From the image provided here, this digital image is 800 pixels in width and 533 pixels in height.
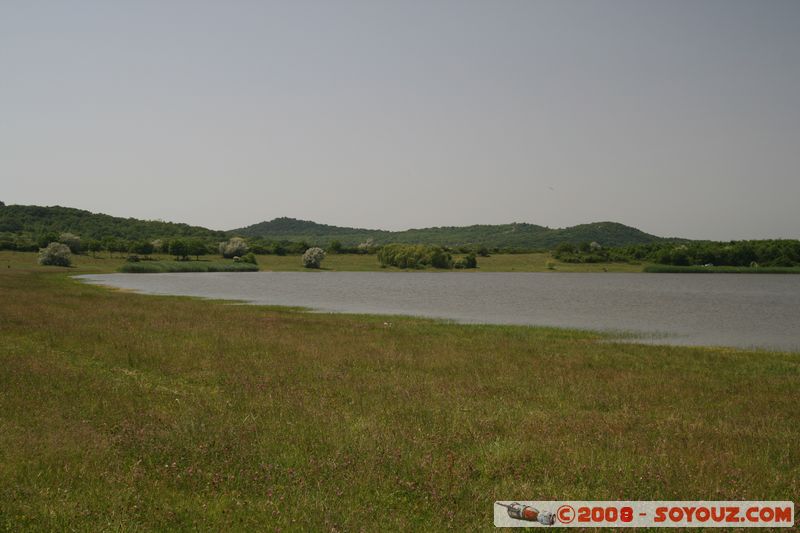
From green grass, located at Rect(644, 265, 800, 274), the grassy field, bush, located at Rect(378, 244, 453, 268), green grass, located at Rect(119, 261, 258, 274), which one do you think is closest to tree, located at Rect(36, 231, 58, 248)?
green grass, located at Rect(119, 261, 258, 274)

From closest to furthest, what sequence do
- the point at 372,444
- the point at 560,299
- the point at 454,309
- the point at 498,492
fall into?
1. the point at 498,492
2. the point at 372,444
3. the point at 454,309
4. the point at 560,299

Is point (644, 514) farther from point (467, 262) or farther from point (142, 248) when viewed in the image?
point (142, 248)

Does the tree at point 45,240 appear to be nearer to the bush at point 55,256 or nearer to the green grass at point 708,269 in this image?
the bush at point 55,256

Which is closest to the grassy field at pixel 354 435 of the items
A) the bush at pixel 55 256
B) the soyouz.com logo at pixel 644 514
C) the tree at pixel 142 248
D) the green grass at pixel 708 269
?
the soyouz.com logo at pixel 644 514

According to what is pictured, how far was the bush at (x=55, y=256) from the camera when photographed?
484 feet

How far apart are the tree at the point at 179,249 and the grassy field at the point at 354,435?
7010 inches

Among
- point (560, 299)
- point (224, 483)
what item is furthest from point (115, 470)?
point (560, 299)

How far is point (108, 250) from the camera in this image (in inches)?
7520

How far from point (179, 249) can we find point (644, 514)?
201117mm

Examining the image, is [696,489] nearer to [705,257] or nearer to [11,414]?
[11,414]

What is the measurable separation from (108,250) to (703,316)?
7465 inches

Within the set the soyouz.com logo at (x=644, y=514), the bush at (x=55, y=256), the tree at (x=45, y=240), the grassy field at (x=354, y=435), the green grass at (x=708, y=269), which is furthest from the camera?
the green grass at (x=708, y=269)

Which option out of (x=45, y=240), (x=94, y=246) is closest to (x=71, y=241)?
(x=45, y=240)

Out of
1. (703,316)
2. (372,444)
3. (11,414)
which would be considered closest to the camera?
(372,444)
